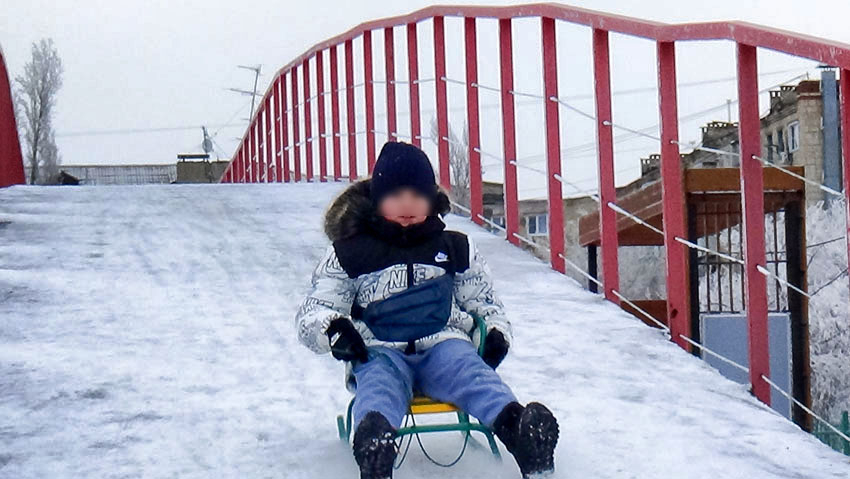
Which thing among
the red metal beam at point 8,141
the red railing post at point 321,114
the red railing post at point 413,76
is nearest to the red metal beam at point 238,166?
the red railing post at point 321,114

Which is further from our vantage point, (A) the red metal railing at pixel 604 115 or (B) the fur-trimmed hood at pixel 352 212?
(A) the red metal railing at pixel 604 115

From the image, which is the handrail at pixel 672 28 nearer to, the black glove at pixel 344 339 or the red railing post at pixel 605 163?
the red railing post at pixel 605 163

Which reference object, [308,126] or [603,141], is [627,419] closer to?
[603,141]

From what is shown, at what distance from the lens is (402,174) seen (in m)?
Result: 2.61

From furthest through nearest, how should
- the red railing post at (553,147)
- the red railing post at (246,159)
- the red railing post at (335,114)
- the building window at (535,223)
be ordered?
the building window at (535,223), the red railing post at (246,159), the red railing post at (335,114), the red railing post at (553,147)

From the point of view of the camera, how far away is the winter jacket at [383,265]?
260cm

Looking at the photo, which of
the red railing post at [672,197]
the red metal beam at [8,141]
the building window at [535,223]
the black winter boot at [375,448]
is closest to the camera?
the black winter boot at [375,448]

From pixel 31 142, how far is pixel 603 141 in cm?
3448

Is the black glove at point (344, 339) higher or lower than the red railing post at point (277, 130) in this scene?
lower

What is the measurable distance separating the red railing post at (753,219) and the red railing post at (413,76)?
11.9ft

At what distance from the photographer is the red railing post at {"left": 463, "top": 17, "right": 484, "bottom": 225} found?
594cm

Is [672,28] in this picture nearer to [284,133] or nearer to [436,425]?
[436,425]

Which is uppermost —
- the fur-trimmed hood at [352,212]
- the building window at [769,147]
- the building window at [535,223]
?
the building window at [769,147]

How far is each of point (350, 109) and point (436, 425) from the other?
6.17 m
